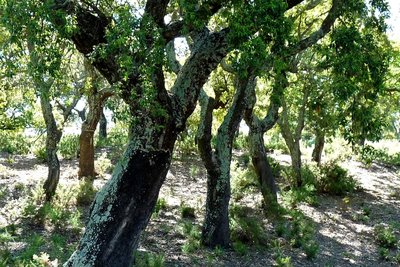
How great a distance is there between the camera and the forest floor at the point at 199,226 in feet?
30.3

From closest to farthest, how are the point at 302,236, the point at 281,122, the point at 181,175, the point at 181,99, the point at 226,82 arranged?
1. the point at 181,99
2. the point at 302,236
3. the point at 226,82
4. the point at 281,122
5. the point at 181,175

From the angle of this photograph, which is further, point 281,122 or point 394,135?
point 394,135

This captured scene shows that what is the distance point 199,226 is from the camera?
1149 cm

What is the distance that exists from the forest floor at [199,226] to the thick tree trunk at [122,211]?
1.03 meters

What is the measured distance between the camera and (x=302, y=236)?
11.3 m

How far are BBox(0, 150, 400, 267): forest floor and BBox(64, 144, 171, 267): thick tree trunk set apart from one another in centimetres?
103

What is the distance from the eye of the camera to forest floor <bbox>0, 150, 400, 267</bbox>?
9.25m

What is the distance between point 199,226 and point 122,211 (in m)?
5.04

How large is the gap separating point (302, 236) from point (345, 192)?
5.75 meters

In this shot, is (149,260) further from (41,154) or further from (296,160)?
(41,154)

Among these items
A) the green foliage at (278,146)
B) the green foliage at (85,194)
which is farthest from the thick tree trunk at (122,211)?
the green foliage at (278,146)

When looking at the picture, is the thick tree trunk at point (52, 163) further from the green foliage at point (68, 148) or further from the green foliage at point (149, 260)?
the green foliage at point (68, 148)

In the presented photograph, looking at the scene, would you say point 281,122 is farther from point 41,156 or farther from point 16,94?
point 41,156

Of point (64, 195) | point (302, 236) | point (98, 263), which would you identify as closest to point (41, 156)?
point (64, 195)
